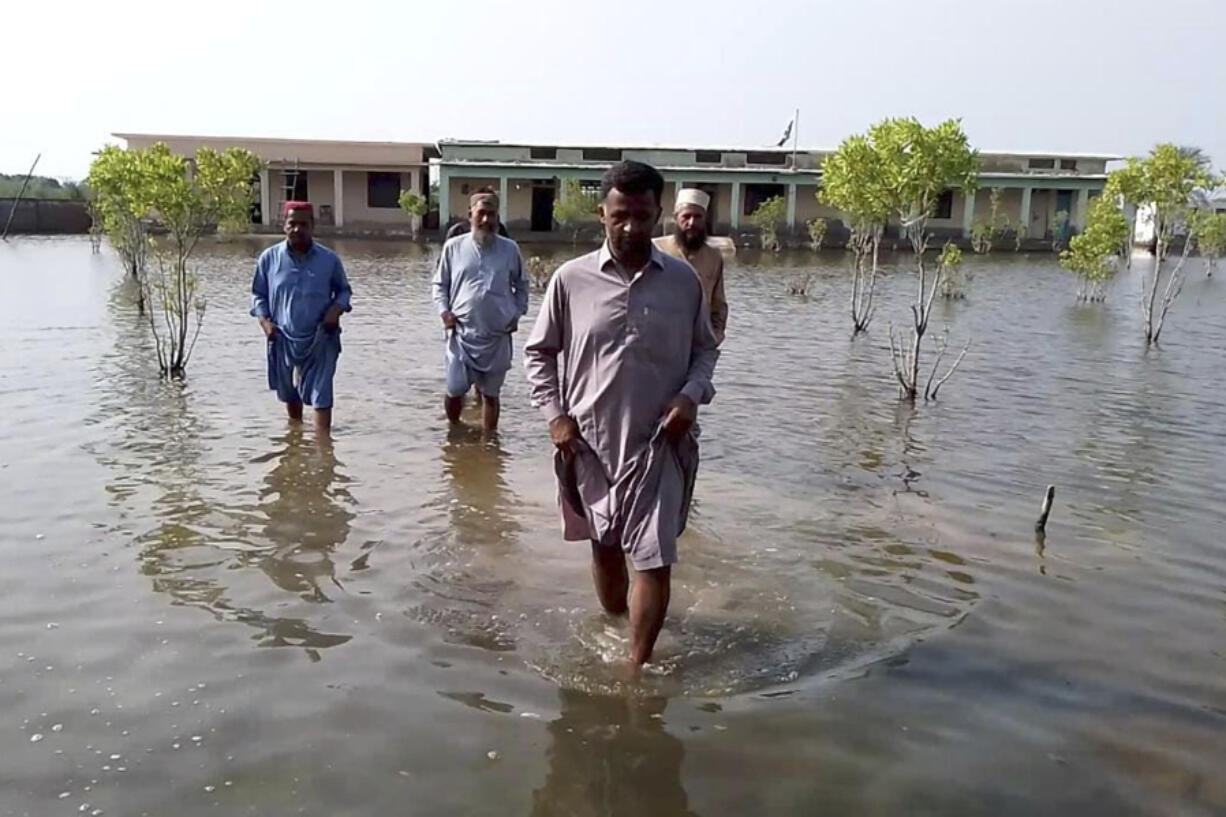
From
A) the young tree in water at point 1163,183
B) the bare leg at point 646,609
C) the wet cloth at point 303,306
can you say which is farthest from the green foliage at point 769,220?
the bare leg at point 646,609

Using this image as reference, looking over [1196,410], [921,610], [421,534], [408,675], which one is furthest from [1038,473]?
[408,675]

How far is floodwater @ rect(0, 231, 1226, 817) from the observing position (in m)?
3.14

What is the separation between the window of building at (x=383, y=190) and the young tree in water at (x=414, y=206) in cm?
259

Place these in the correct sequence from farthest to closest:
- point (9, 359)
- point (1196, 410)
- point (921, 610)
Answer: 1. point (9, 359)
2. point (1196, 410)
3. point (921, 610)

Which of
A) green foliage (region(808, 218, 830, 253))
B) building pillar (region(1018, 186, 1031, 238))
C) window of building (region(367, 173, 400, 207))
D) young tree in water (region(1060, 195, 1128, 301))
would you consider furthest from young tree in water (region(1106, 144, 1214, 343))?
window of building (region(367, 173, 400, 207))

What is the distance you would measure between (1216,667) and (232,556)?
427 cm

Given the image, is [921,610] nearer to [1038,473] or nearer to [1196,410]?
[1038,473]

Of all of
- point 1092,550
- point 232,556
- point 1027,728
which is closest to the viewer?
point 1027,728

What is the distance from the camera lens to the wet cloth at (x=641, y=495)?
358cm

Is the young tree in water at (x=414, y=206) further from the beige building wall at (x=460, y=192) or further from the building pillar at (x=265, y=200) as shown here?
the building pillar at (x=265, y=200)

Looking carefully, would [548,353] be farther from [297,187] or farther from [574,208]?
[297,187]

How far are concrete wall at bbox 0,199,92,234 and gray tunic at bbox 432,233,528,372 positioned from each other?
35.2 metres

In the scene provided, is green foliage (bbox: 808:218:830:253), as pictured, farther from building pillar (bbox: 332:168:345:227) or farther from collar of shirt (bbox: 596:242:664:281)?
collar of shirt (bbox: 596:242:664:281)

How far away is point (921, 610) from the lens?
179 inches
